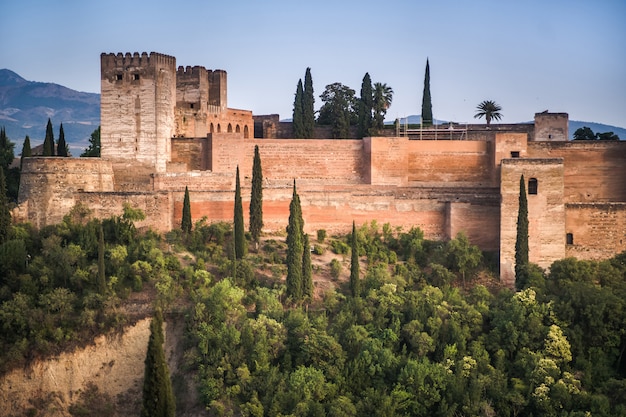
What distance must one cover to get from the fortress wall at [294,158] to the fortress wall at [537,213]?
5619 millimetres

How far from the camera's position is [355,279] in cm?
2311

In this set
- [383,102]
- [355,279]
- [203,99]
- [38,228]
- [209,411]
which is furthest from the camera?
[383,102]

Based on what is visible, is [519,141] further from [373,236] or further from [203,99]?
[203,99]

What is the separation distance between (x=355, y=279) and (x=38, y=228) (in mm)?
8668

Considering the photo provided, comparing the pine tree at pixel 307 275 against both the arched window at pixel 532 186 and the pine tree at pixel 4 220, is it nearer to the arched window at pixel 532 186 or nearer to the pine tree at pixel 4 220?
the arched window at pixel 532 186

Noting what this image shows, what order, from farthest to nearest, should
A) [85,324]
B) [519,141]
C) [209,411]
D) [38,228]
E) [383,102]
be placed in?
[383,102] → [519,141] → [38,228] → [85,324] → [209,411]

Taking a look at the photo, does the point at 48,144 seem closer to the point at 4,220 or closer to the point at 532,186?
the point at 4,220

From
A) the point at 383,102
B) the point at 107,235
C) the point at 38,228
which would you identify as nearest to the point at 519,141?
the point at 383,102

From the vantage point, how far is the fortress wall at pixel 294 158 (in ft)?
91.9

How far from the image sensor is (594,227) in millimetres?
24609

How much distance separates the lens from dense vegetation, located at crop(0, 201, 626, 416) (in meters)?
19.6

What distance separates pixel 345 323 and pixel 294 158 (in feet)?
25.8

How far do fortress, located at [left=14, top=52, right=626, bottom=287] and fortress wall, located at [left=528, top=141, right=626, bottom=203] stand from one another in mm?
29

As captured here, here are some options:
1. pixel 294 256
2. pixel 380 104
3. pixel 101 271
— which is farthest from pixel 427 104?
pixel 101 271
